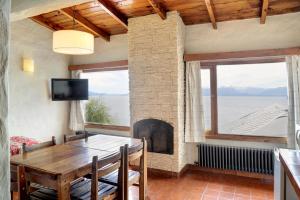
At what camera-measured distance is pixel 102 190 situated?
212 centimetres

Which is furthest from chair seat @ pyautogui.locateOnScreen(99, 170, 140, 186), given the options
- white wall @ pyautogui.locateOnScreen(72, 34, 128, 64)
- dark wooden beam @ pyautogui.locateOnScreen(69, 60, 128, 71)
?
white wall @ pyautogui.locateOnScreen(72, 34, 128, 64)

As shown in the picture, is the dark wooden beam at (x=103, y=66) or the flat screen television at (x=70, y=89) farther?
the flat screen television at (x=70, y=89)

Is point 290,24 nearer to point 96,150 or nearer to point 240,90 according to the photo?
point 240,90

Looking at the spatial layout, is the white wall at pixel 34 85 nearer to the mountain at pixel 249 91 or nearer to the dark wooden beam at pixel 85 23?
the dark wooden beam at pixel 85 23

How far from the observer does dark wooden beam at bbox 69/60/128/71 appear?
4.67 metres

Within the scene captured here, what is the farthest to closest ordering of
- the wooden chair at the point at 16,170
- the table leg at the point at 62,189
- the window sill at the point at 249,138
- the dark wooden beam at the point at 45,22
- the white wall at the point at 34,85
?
the dark wooden beam at the point at 45,22, the white wall at the point at 34,85, the window sill at the point at 249,138, the wooden chair at the point at 16,170, the table leg at the point at 62,189

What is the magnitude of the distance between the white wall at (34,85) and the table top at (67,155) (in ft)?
7.23

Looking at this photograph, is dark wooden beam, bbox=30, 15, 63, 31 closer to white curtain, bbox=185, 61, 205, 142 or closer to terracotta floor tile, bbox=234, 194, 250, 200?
white curtain, bbox=185, 61, 205, 142

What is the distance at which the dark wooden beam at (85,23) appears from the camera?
403 centimetres

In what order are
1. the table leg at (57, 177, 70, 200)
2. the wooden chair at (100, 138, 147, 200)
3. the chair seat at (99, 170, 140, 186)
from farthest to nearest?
the chair seat at (99, 170, 140, 186), the wooden chair at (100, 138, 147, 200), the table leg at (57, 177, 70, 200)

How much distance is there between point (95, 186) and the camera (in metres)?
1.82

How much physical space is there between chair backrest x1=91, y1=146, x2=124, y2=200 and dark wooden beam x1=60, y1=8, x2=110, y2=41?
3.04 m

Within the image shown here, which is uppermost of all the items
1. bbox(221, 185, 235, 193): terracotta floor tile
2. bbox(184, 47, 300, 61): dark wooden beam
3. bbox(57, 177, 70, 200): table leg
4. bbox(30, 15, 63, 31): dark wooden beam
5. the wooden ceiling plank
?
bbox(30, 15, 63, 31): dark wooden beam

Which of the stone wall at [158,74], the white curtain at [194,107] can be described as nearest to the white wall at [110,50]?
the stone wall at [158,74]
